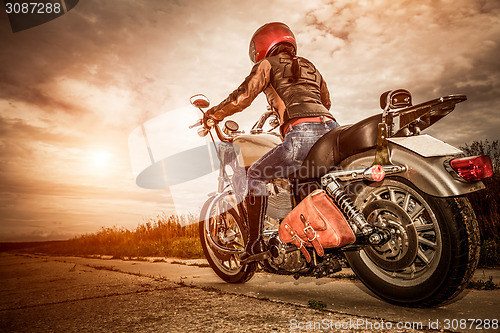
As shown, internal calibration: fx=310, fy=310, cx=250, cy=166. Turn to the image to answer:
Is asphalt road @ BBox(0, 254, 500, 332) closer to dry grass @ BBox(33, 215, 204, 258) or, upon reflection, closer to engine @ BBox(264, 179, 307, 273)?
engine @ BBox(264, 179, 307, 273)

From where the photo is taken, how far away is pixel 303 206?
2064mm

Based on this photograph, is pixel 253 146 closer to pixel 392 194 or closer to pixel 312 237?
pixel 312 237

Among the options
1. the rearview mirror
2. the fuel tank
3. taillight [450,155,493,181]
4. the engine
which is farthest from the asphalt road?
the rearview mirror

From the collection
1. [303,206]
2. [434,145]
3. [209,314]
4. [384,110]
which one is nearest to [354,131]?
[384,110]

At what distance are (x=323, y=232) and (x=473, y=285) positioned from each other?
148 centimetres

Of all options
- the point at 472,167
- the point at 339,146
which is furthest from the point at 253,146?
the point at 472,167

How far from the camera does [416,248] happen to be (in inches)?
69.1

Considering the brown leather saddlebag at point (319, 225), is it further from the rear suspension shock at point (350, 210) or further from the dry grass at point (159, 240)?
the dry grass at point (159, 240)

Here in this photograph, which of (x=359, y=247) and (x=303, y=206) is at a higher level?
(x=303, y=206)

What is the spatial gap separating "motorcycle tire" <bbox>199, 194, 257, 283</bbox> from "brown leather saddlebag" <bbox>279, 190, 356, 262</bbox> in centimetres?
113

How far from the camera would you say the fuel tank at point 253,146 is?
3.18 meters

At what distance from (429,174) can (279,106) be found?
143 cm

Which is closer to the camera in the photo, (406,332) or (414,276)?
(406,332)

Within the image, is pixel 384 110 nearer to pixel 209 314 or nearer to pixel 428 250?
pixel 428 250
